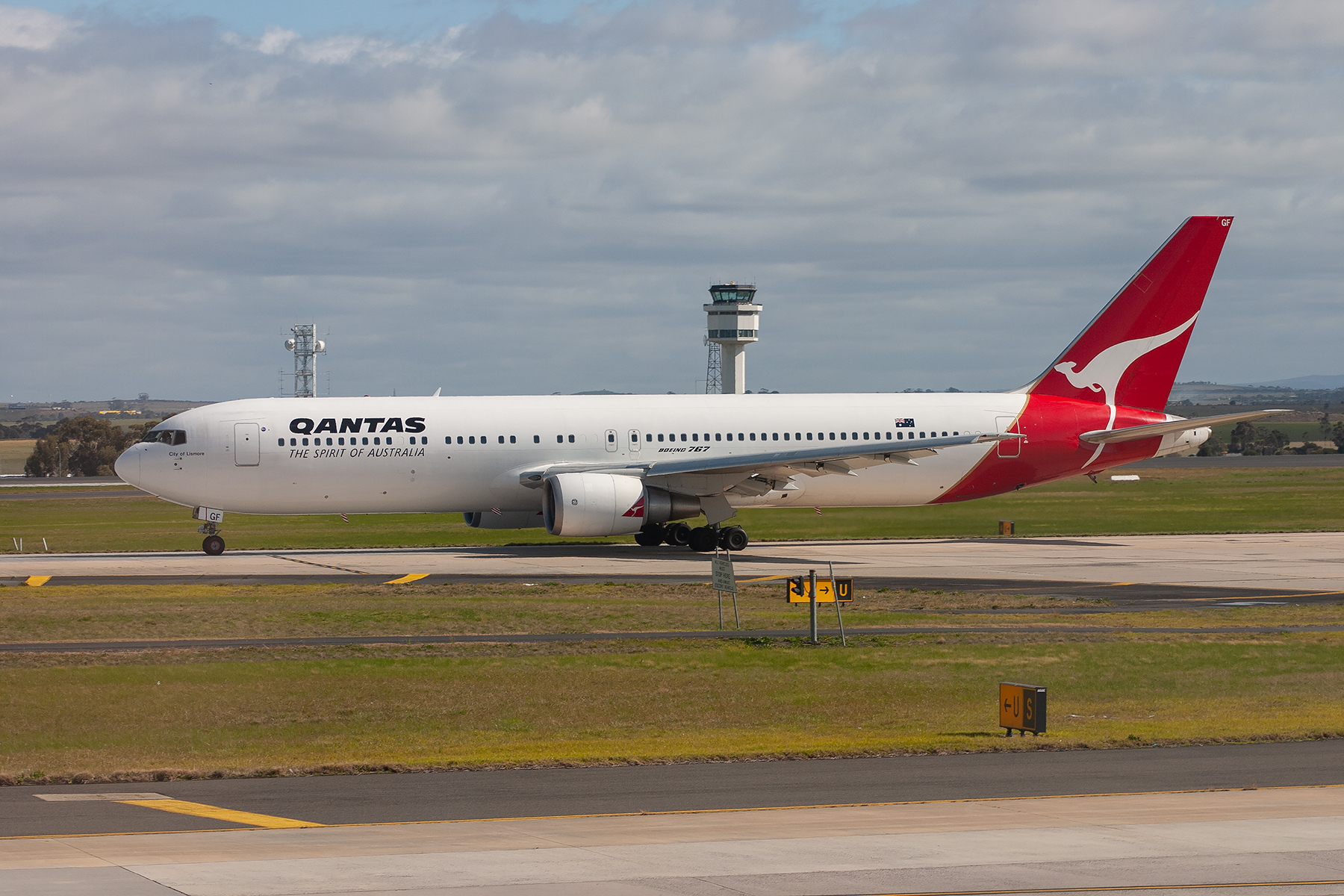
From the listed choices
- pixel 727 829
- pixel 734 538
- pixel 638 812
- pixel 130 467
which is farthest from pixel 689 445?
pixel 727 829

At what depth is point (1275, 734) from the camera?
715 inches

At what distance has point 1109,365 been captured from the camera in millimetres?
47406

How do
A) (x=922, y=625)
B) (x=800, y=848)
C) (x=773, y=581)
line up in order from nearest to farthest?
1. (x=800, y=848)
2. (x=922, y=625)
3. (x=773, y=581)

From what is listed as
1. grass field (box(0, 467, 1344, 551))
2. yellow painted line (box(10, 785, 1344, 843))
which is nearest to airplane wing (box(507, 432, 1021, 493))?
grass field (box(0, 467, 1344, 551))

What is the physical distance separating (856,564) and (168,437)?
64.9ft

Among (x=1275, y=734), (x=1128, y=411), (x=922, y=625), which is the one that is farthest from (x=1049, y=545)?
(x=1275, y=734)

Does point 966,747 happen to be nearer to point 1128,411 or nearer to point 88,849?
point 88,849

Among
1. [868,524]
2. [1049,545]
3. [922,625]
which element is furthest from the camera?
[868,524]

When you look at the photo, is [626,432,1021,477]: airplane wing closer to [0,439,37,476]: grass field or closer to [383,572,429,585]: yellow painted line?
[383,572,429,585]: yellow painted line

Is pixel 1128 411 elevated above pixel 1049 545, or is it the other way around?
pixel 1128 411

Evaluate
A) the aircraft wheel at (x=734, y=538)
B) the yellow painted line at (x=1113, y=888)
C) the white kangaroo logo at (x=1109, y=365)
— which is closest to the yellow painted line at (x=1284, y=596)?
the aircraft wheel at (x=734, y=538)

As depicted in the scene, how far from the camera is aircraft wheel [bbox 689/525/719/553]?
1716 inches

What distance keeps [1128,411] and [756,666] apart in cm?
2767

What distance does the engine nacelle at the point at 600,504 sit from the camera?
4116 cm
